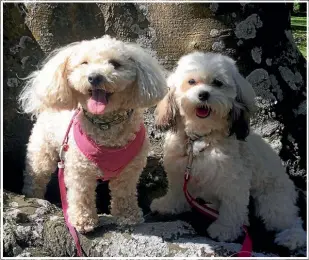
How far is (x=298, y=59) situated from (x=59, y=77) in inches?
85.5

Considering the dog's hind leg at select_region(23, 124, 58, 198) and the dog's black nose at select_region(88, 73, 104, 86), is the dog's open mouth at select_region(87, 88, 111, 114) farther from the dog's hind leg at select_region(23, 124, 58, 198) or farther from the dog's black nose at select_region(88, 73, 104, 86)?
the dog's hind leg at select_region(23, 124, 58, 198)

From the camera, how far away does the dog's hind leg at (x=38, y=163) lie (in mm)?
3946

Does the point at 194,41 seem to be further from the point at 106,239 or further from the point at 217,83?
the point at 106,239

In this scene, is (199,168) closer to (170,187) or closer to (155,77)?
(170,187)

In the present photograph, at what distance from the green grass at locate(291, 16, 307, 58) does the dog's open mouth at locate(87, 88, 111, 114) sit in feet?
20.1

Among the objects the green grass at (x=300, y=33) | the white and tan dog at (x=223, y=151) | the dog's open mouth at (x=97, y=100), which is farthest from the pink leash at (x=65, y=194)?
the green grass at (x=300, y=33)

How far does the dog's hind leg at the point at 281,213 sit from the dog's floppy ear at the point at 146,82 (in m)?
1.16

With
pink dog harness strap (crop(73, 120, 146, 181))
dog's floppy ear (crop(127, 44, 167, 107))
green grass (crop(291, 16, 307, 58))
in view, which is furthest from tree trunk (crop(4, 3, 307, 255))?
green grass (crop(291, 16, 307, 58))

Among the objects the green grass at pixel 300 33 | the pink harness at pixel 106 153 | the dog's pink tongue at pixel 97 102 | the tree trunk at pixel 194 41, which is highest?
the green grass at pixel 300 33

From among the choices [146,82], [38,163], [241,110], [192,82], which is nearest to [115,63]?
[146,82]

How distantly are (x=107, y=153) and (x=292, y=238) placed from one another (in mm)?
1423

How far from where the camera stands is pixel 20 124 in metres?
4.44

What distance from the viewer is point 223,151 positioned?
345cm

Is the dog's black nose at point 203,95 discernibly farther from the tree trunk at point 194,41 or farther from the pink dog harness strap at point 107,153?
the tree trunk at point 194,41
